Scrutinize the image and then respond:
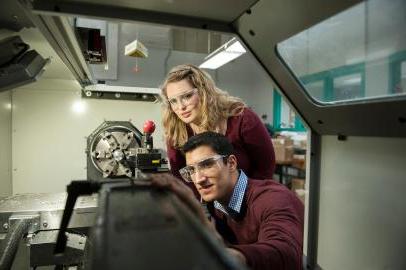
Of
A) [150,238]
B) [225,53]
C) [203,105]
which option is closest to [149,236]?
[150,238]

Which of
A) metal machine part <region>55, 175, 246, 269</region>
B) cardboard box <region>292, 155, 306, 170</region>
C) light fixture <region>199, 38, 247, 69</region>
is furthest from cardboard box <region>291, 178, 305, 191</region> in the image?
metal machine part <region>55, 175, 246, 269</region>

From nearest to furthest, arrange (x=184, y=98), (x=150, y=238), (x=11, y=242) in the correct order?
(x=150, y=238) → (x=11, y=242) → (x=184, y=98)

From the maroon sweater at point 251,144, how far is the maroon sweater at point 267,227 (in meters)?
0.40

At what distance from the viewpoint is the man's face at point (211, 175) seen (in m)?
1.13

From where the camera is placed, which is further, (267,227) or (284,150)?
(284,150)

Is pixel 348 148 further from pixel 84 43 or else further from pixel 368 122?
pixel 84 43

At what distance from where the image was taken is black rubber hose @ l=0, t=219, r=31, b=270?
35.9 inches

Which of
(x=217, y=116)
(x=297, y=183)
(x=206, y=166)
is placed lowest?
(x=297, y=183)

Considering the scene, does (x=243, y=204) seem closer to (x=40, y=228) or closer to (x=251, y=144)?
(x=251, y=144)

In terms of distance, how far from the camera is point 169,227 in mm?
375

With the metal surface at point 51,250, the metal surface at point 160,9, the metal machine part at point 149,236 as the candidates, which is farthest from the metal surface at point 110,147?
the metal machine part at point 149,236

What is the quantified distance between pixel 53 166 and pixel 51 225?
3.55ft

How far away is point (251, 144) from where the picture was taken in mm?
1555

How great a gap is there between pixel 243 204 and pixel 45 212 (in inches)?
31.6
